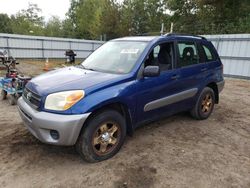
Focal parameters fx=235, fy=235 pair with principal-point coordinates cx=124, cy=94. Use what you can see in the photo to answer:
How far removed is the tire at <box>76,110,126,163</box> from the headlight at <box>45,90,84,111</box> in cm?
37

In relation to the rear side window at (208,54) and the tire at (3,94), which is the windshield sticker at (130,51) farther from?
the tire at (3,94)

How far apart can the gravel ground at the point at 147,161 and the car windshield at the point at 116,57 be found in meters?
1.32

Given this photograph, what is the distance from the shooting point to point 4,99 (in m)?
6.99

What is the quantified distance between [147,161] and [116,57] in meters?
1.84

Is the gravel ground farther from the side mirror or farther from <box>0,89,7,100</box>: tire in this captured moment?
<box>0,89,7,100</box>: tire

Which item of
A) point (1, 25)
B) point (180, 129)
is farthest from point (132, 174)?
point (1, 25)

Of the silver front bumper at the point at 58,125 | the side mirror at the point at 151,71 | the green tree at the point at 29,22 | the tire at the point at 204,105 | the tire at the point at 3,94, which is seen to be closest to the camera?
the silver front bumper at the point at 58,125

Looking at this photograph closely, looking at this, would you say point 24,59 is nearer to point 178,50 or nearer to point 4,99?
point 4,99

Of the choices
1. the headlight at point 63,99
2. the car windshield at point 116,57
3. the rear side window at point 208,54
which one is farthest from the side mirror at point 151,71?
the rear side window at point 208,54

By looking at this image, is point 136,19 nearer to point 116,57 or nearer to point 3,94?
point 3,94

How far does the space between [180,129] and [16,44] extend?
1732cm

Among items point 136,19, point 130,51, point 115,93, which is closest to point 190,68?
point 130,51

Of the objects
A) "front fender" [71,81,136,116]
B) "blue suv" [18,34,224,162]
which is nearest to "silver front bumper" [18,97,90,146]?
"blue suv" [18,34,224,162]

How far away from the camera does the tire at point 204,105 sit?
5.10 meters
